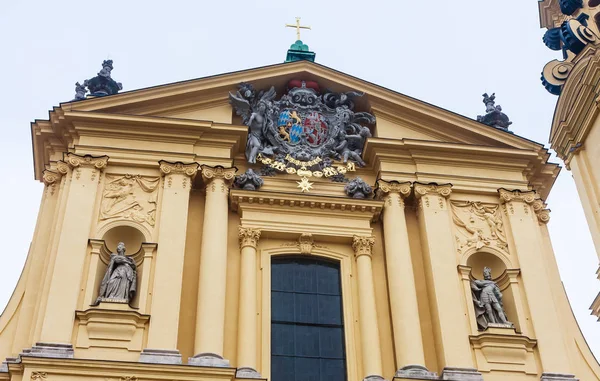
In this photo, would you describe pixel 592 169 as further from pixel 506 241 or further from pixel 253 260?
pixel 253 260

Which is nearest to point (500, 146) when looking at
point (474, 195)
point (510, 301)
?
point (474, 195)

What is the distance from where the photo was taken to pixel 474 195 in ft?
56.4

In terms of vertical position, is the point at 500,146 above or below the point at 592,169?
above

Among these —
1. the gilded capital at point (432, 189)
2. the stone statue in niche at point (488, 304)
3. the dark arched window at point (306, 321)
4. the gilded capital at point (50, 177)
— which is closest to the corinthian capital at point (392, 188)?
the gilded capital at point (432, 189)

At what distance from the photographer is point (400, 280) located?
15391 mm

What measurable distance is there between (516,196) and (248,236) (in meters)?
5.38

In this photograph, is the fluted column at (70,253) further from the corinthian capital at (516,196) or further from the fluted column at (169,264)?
the corinthian capital at (516,196)

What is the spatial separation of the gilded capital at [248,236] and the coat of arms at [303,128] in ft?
5.38

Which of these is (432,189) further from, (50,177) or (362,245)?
(50,177)

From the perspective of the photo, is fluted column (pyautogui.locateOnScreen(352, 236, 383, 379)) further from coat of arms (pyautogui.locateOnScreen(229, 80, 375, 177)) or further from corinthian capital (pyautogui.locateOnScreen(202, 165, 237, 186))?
corinthian capital (pyautogui.locateOnScreen(202, 165, 237, 186))

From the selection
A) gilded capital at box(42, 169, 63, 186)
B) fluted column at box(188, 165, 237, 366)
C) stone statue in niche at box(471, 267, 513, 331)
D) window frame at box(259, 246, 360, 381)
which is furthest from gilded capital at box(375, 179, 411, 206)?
gilded capital at box(42, 169, 63, 186)

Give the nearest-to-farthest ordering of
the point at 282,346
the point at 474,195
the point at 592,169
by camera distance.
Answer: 1. the point at 282,346
2. the point at 592,169
3. the point at 474,195

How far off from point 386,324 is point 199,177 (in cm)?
447

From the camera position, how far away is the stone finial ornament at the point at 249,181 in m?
16.5
